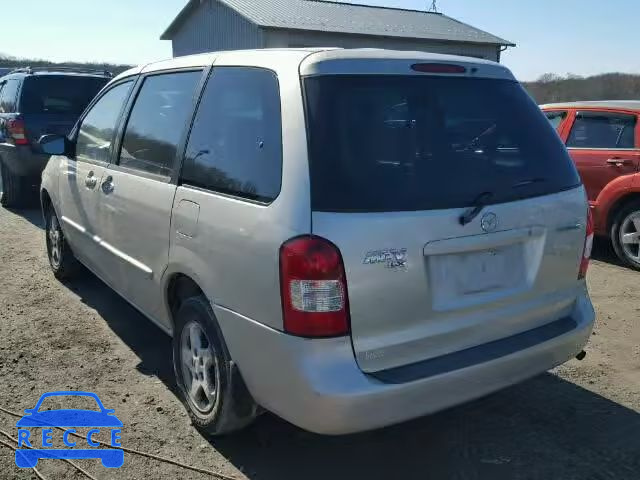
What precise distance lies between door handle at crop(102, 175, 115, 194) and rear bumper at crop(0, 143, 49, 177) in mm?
5230

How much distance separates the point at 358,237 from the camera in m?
2.38

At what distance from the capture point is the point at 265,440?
3184 mm

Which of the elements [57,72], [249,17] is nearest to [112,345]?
[57,72]

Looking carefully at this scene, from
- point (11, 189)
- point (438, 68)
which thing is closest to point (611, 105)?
point (438, 68)

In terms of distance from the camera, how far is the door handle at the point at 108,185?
4000 millimetres

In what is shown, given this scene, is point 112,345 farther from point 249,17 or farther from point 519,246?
point 249,17

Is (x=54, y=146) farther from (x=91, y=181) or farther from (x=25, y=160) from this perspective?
(x=25, y=160)

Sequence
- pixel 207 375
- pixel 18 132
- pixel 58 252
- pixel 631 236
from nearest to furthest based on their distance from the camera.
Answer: pixel 207 375 → pixel 58 252 → pixel 631 236 → pixel 18 132

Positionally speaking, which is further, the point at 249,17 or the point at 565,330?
the point at 249,17

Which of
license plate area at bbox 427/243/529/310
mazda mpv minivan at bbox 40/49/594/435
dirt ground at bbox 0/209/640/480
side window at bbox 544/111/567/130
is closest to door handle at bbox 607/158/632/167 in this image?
side window at bbox 544/111/567/130

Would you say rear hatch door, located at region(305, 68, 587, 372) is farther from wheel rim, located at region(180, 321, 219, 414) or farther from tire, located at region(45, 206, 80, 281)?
tire, located at region(45, 206, 80, 281)

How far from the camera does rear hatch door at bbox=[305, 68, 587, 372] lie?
7.96 ft

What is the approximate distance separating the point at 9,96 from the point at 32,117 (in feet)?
3.62

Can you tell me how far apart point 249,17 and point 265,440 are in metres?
Result: 22.6
